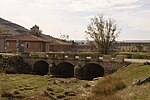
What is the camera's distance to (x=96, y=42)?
70188 millimetres

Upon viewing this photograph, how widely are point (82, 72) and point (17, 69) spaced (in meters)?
13.8

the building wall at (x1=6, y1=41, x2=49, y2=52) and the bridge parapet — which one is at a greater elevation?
the building wall at (x1=6, y1=41, x2=49, y2=52)

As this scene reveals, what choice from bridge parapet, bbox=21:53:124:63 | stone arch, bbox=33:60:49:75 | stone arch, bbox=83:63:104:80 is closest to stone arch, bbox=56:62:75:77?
bridge parapet, bbox=21:53:124:63

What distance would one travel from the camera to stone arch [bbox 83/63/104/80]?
170ft

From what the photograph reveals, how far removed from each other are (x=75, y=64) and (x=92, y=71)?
348 centimetres

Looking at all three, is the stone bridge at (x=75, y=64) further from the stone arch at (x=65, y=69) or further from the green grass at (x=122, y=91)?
the green grass at (x=122, y=91)

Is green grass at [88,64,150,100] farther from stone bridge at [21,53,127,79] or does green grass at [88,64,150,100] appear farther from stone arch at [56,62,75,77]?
stone arch at [56,62,75,77]

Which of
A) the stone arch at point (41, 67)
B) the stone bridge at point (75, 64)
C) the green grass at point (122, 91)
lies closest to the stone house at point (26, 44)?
the stone arch at point (41, 67)

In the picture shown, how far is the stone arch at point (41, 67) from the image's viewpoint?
59.9 m

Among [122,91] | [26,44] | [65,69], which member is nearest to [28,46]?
[26,44]

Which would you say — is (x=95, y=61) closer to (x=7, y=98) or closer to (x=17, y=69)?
(x=17, y=69)

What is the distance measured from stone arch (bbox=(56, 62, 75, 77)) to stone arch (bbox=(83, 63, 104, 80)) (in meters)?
4.24

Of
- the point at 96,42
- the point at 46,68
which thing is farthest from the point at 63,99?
the point at 96,42

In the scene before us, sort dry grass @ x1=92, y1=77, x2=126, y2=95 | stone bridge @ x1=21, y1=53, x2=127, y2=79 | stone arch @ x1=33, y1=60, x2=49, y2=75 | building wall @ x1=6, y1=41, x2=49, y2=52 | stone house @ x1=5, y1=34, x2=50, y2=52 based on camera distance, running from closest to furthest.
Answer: dry grass @ x1=92, y1=77, x2=126, y2=95
stone bridge @ x1=21, y1=53, x2=127, y2=79
stone arch @ x1=33, y1=60, x2=49, y2=75
stone house @ x1=5, y1=34, x2=50, y2=52
building wall @ x1=6, y1=41, x2=49, y2=52
